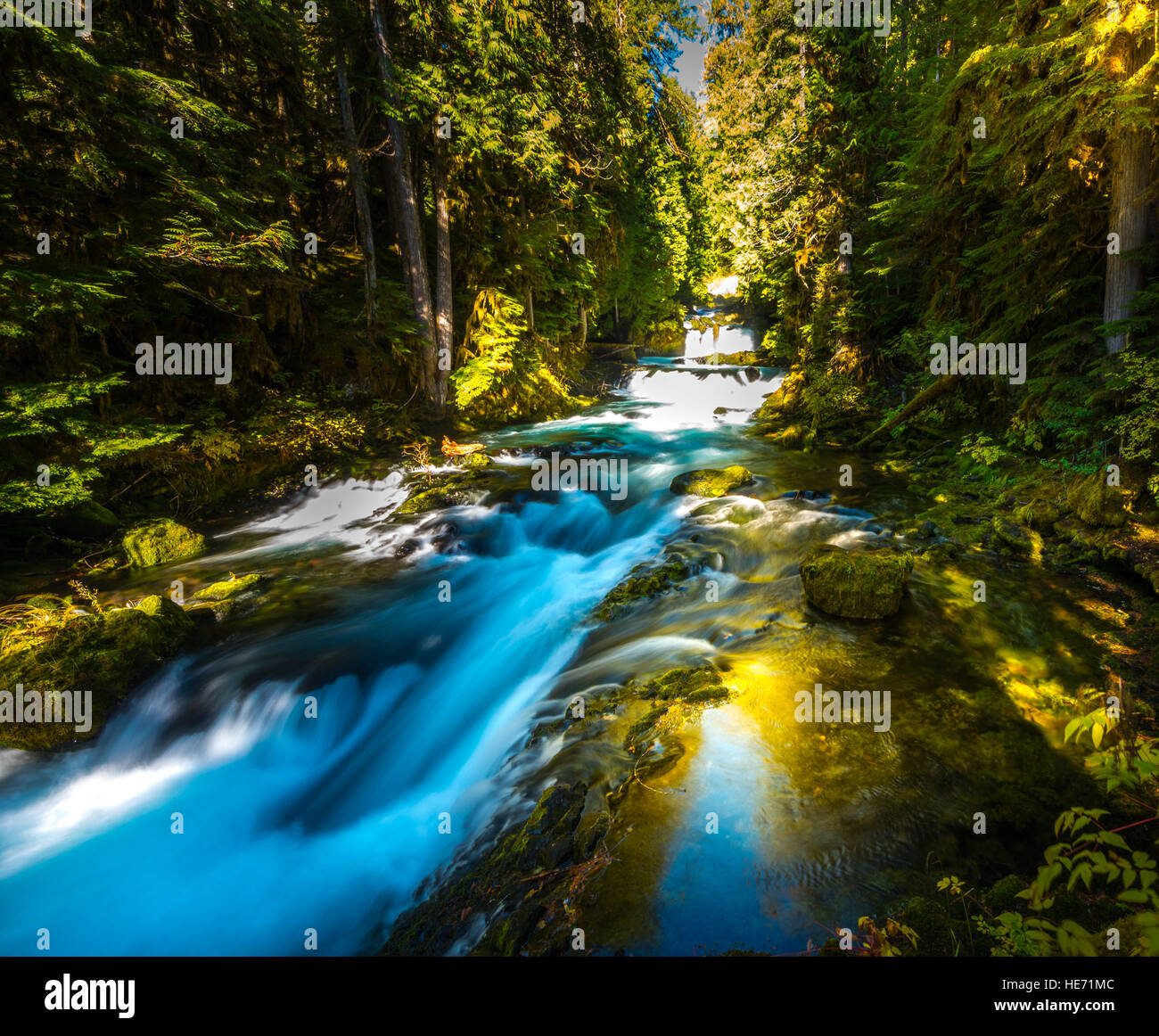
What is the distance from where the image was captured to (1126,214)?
5.61m

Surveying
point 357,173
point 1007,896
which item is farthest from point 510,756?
point 357,173

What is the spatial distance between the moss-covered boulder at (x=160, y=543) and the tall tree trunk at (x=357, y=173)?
234 inches

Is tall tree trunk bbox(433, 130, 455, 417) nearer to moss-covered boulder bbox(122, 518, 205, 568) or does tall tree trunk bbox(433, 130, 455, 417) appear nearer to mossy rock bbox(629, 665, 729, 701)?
moss-covered boulder bbox(122, 518, 205, 568)

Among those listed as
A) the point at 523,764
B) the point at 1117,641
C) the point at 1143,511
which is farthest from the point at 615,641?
the point at 1143,511

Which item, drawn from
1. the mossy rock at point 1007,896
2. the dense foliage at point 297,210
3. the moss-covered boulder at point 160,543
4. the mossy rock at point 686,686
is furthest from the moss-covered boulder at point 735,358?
the mossy rock at point 1007,896

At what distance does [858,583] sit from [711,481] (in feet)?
15.1

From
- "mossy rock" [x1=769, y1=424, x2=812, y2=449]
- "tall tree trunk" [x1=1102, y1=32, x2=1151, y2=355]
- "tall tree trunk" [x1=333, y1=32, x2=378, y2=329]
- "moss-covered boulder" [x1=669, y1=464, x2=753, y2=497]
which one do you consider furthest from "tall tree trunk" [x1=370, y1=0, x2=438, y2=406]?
"tall tree trunk" [x1=1102, y1=32, x2=1151, y2=355]

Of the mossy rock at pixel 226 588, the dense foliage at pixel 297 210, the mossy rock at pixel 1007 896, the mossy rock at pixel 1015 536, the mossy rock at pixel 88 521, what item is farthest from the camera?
the mossy rock at pixel 88 521

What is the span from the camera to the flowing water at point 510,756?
Result: 2.88 metres

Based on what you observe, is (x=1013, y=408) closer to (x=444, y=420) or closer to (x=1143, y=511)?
(x=1143, y=511)

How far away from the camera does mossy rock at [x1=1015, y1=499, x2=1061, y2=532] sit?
20.1ft

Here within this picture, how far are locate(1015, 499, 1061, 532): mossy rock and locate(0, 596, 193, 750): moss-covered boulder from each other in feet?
34.0

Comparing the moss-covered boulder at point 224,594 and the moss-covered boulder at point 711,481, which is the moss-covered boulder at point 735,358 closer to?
the moss-covered boulder at point 711,481

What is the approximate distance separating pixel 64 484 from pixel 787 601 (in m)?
8.41
